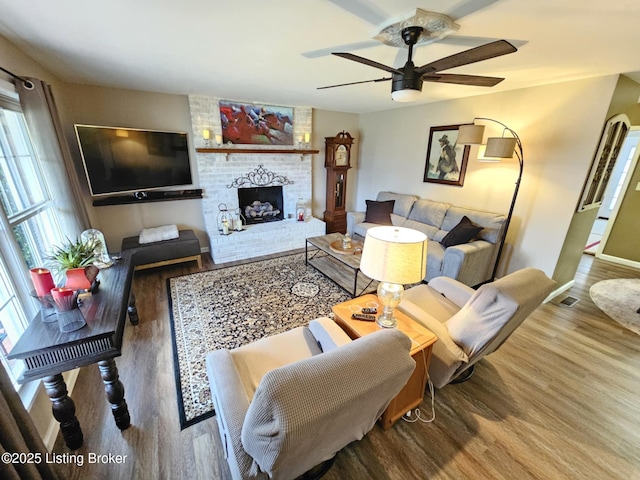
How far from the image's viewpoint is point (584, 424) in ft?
5.64

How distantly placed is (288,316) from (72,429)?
1675 millimetres

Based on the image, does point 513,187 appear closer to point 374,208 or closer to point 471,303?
point 374,208

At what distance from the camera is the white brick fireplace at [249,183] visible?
394 centimetres

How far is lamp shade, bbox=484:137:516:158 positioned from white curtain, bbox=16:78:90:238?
13.4ft

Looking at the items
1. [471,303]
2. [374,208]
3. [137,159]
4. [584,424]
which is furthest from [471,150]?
[137,159]

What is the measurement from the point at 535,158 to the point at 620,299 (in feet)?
6.84

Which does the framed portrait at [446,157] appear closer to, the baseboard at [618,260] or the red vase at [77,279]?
the baseboard at [618,260]

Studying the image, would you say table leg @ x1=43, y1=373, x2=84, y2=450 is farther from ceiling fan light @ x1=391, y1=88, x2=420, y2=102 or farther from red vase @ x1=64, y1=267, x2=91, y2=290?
ceiling fan light @ x1=391, y1=88, x2=420, y2=102

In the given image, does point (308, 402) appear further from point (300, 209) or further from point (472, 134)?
point (300, 209)

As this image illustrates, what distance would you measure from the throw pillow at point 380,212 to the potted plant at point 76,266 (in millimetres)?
3714

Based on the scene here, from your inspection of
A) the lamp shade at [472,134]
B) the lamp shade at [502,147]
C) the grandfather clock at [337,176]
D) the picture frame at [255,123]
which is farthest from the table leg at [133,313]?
the lamp shade at [502,147]

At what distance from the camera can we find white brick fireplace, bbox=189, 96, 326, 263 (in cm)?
394

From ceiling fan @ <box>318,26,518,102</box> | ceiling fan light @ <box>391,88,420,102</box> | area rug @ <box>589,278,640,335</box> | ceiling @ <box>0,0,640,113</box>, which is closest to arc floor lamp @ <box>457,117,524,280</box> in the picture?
ceiling @ <box>0,0,640,113</box>

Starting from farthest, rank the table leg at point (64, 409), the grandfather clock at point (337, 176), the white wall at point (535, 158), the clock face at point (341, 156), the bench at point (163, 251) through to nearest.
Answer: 1. the clock face at point (341, 156)
2. the grandfather clock at point (337, 176)
3. the bench at point (163, 251)
4. the white wall at point (535, 158)
5. the table leg at point (64, 409)
